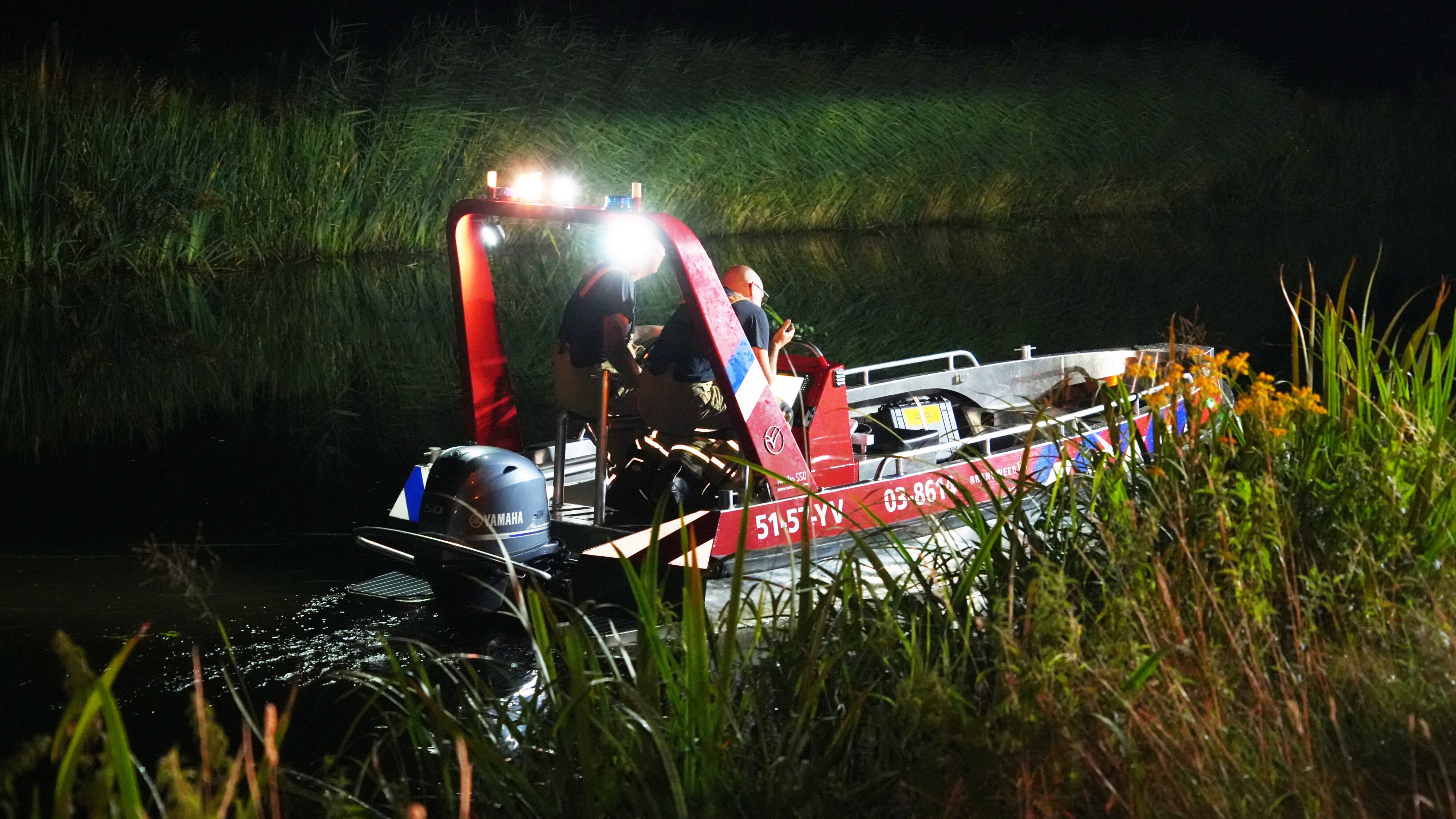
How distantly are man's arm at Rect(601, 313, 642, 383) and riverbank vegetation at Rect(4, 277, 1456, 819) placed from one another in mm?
2479

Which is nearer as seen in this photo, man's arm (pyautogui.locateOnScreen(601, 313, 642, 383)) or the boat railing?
the boat railing

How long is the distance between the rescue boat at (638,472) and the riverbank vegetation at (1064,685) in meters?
0.79

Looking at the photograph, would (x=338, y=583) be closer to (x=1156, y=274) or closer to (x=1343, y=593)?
(x=1343, y=593)

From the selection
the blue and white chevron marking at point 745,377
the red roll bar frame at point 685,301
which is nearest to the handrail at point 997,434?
the red roll bar frame at point 685,301

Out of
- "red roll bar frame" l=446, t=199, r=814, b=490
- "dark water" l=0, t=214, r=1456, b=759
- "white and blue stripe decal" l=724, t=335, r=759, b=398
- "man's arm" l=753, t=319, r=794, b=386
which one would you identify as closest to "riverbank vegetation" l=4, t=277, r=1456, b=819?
"dark water" l=0, t=214, r=1456, b=759

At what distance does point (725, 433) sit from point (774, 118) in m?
17.6

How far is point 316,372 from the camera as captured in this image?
12594 millimetres

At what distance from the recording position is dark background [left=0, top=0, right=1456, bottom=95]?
30.4 m

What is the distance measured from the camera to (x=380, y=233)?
20.2 m

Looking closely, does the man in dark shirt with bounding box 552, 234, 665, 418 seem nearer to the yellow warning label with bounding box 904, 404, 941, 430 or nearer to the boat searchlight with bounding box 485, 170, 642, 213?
the boat searchlight with bounding box 485, 170, 642, 213

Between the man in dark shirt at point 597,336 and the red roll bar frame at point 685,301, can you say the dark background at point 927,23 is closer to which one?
the red roll bar frame at point 685,301

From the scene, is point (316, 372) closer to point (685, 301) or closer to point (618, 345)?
point (618, 345)

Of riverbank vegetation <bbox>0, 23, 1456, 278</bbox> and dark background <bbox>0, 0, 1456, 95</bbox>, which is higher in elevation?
dark background <bbox>0, 0, 1456, 95</bbox>

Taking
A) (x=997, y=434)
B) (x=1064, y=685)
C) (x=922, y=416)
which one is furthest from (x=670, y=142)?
(x=1064, y=685)
